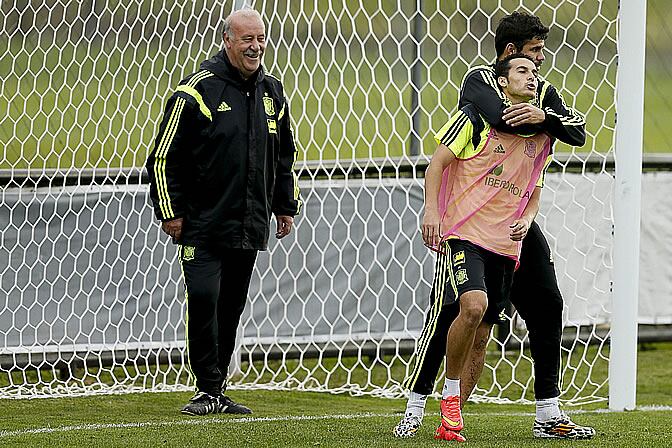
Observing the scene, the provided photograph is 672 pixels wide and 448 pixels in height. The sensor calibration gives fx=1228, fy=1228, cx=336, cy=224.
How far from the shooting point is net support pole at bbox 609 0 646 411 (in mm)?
5926

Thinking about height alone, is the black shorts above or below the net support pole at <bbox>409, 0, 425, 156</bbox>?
below

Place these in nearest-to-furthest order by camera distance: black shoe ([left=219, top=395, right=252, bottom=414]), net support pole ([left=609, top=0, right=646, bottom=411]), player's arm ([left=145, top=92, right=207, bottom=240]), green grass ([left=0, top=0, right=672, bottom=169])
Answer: player's arm ([left=145, top=92, right=207, bottom=240]) < black shoe ([left=219, top=395, right=252, bottom=414]) < net support pole ([left=609, top=0, right=646, bottom=411]) < green grass ([left=0, top=0, right=672, bottom=169])

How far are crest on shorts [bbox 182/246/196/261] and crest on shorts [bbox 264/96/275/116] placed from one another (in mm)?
733

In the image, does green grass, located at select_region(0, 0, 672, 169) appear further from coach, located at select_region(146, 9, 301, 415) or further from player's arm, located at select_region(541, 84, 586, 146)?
player's arm, located at select_region(541, 84, 586, 146)

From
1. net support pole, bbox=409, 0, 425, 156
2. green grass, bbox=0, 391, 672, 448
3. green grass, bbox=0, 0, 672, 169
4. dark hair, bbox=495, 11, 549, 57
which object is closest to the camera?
green grass, bbox=0, 391, 672, 448

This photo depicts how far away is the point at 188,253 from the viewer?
18.6ft

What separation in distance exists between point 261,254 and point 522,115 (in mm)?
3304

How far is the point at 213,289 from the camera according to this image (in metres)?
5.65

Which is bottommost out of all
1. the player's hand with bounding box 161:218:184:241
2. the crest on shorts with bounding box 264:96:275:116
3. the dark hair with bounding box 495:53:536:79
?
the player's hand with bounding box 161:218:184:241

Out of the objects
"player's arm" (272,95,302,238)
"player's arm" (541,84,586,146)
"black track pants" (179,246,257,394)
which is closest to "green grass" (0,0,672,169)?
"player's arm" (272,95,302,238)

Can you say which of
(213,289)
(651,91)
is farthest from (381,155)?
(651,91)

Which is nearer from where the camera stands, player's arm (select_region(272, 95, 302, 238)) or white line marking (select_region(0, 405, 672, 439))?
white line marking (select_region(0, 405, 672, 439))

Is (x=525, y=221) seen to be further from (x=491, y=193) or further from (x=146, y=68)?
(x=146, y=68)

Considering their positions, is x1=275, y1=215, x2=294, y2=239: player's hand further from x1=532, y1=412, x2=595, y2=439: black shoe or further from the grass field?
x1=532, y1=412, x2=595, y2=439: black shoe
